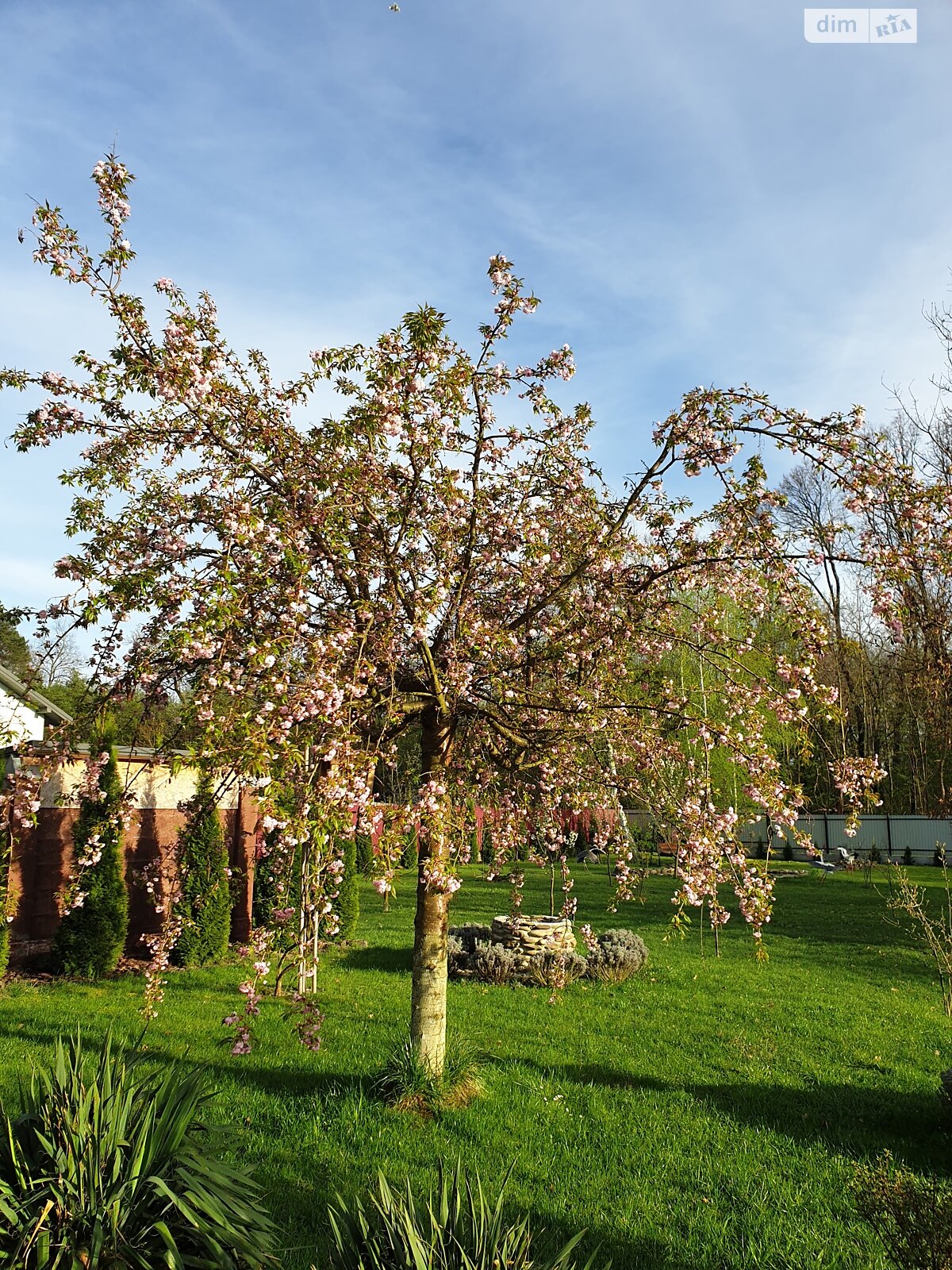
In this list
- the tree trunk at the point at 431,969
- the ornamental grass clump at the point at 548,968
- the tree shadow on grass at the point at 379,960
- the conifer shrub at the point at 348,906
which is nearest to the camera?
the tree trunk at the point at 431,969

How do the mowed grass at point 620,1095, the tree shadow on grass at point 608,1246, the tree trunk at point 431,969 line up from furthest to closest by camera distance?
the tree trunk at point 431,969
the mowed grass at point 620,1095
the tree shadow on grass at point 608,1246

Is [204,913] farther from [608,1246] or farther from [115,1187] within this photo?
[115,1187]

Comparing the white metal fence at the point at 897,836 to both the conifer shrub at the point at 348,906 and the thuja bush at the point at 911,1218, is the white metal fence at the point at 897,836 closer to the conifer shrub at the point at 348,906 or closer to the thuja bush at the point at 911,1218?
the conifer shrub at the point at 348,906

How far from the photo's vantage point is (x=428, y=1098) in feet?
17.8

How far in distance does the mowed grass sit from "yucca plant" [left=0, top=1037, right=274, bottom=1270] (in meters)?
0.57

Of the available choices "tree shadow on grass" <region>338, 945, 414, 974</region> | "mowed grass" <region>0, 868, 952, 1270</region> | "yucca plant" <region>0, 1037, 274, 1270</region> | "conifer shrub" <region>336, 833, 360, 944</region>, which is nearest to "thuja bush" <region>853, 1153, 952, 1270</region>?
"mowed grass" <region>0, 868, 952, 1270</region>

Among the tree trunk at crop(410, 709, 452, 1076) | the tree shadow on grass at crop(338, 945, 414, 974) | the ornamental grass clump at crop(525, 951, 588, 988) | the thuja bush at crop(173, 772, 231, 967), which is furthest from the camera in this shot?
the tree shadow on grass at crop(338, 945, 414, 974)

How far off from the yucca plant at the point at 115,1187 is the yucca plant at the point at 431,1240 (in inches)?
21.1

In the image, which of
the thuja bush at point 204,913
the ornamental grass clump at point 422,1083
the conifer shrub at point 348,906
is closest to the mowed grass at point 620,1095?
the ornamental grass clump at point 422,1083

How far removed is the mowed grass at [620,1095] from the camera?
421 cm

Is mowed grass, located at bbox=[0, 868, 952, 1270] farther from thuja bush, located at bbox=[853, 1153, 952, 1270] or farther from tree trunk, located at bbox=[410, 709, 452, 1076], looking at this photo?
thuja bush, located at bbox=[853, 1153, 952, 1270]

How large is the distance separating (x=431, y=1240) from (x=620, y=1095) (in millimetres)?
4120

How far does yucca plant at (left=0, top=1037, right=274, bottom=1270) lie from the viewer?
9.15 ft

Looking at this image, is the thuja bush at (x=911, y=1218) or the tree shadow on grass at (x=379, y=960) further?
the tree shadow on grass at (x=379, y=960)
